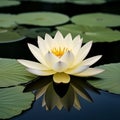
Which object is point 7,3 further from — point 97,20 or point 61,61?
point 61,61

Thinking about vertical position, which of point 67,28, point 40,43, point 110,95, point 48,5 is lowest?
point 48,5

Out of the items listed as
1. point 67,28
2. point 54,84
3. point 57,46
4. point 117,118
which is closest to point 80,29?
point 67,28

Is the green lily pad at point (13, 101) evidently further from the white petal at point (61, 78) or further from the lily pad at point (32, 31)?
the lily pad at point (32, 31)

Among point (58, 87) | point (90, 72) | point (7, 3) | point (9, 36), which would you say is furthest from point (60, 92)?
point (7, 3)

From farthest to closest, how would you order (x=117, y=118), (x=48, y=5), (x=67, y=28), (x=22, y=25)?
(x=48, y=5) < (x=22, y=25) < (x=67, y=28) < (x=117, y=118)

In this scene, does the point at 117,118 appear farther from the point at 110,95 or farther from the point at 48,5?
the point at 48,5
